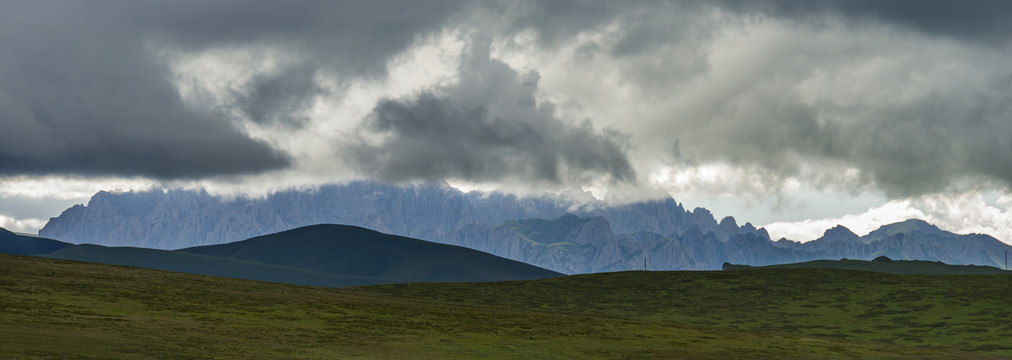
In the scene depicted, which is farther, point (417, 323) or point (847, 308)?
point (847, 308)

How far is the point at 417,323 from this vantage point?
10631 cm

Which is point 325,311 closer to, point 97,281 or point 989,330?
point 97,281

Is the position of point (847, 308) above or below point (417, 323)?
above

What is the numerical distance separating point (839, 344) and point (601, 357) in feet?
163

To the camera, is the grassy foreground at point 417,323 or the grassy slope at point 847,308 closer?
the grassy foreground at point 417,323

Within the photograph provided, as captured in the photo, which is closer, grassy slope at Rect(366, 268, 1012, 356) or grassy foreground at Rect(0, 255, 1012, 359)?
grassy foreground at Rect(0, 255, 1012, 359)

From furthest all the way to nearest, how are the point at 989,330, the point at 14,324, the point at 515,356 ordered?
the point at 989,330
the point at 515,356
the point at 14,324

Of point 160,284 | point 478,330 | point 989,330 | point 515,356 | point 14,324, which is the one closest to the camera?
point 14,324

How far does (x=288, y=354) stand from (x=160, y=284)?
53.3 meters

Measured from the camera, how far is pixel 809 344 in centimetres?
11850

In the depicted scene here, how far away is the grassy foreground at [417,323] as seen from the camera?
7281cm

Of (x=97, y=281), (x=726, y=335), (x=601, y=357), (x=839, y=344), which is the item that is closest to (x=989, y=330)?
(x=839, y=344)

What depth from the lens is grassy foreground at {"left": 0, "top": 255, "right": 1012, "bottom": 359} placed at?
2867 inches

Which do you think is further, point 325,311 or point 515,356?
point 325,311
